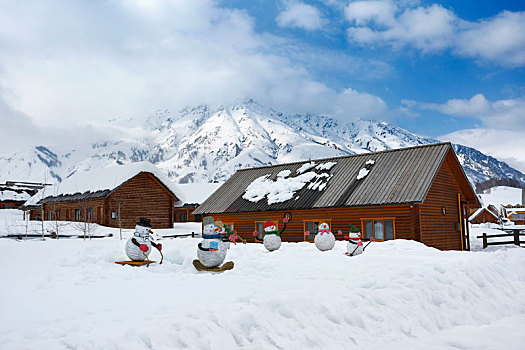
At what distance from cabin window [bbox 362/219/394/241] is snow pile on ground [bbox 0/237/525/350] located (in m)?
8.68

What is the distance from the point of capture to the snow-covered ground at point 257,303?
6.15 m

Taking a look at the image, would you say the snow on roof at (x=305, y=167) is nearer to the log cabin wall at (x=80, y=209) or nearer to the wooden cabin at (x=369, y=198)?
the wooden cabin at (x=369, y=198)

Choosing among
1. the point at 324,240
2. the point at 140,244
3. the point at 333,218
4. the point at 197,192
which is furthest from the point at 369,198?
the point at 197,192

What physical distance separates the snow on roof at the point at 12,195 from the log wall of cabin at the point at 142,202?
3283 cm

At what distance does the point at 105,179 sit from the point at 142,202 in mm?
3565

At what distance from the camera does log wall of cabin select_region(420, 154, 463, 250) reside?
2187 cm

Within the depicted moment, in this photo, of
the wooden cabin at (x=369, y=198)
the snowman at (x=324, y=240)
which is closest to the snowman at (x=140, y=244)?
the snowman at (x=324, y=240)

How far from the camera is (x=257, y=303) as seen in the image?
23.9ft

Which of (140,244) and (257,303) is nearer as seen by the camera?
(257,303)

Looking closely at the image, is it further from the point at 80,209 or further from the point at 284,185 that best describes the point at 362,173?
the point at 80,209

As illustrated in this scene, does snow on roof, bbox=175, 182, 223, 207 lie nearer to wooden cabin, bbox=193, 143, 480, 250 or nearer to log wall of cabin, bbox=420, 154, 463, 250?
wooden cabin, bbox=193, 143, 480, 250

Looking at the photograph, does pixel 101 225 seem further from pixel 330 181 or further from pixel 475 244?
pixel 475 244

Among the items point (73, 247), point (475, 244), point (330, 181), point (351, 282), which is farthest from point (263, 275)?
point (475, 244)

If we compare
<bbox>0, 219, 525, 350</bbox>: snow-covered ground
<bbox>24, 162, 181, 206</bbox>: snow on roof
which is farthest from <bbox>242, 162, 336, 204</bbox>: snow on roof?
<bbox>0, 219, 525, 350</bbox>: snow-covered ground
